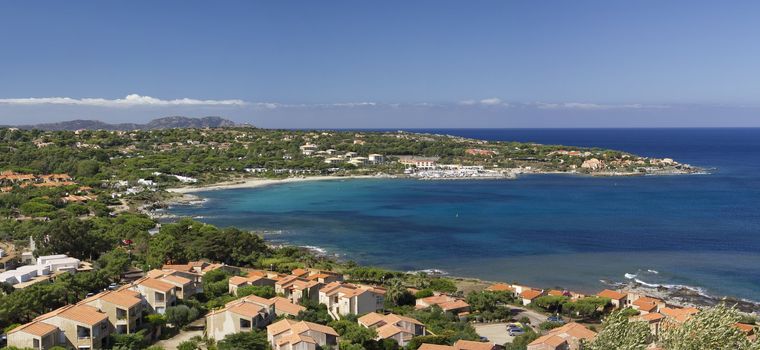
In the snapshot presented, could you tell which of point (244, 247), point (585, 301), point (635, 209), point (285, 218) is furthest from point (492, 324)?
point (635, 209)

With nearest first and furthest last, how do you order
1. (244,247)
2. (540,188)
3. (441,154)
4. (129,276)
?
1. (129,276)
2. (244,247)
3. (540,188)
4. (441,154)

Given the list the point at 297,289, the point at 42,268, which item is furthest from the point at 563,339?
the point at 42,268

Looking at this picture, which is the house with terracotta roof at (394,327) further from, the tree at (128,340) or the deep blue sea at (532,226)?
the deep blue sea at (532,226)

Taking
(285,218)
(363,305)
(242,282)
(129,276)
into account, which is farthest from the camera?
(285,218)

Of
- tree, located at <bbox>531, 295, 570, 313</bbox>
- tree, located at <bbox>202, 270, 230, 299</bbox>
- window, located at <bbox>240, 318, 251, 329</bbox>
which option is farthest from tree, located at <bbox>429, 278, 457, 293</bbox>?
window, located at <bbox>240, 318, 251, 329</bbox>

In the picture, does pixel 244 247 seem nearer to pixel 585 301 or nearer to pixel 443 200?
pixel 585 301

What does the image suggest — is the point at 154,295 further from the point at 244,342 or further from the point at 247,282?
the point at 244,342
